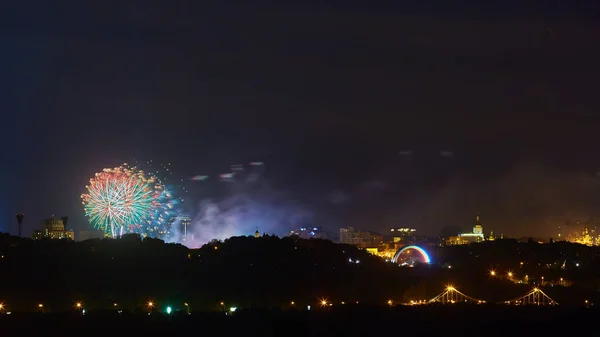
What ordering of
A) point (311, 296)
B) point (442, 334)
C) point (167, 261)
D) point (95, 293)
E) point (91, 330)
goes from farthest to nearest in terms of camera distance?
point (167, 261), point (311, 296), point (95, 293), point (442, 334), point (91, 330)

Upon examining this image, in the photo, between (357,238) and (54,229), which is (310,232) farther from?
(54,229)

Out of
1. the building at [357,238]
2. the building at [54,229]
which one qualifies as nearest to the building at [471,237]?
the building at [357,238]

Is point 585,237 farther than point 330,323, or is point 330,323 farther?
point 585,237

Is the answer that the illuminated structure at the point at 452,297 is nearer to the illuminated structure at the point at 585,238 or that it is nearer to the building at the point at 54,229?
the building at the point at 54,229

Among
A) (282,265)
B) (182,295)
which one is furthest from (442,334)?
(282,265)

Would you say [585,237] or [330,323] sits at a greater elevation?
[585,237]

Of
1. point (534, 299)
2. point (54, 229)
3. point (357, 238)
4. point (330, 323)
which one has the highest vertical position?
point (357, 238)

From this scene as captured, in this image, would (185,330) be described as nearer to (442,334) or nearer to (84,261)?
(442,334)

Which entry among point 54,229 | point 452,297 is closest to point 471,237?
point 54,229

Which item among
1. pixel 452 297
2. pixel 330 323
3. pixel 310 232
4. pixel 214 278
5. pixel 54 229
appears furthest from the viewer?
pixel 310 232
